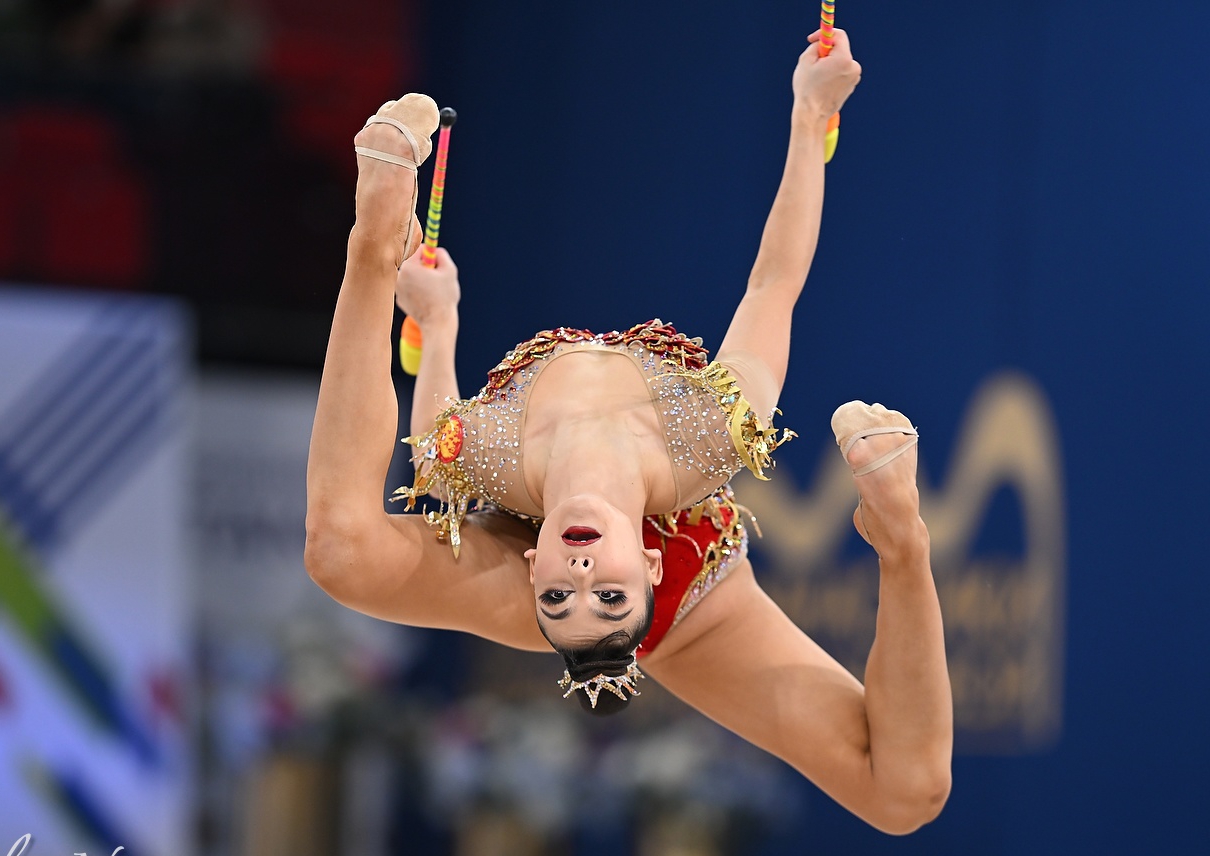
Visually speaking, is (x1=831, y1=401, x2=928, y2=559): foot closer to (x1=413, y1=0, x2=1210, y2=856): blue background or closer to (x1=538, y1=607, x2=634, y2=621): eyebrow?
(x1=538, y1=607, x2=634, y2=621): eyebrow

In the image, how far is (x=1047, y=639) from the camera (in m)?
4.23

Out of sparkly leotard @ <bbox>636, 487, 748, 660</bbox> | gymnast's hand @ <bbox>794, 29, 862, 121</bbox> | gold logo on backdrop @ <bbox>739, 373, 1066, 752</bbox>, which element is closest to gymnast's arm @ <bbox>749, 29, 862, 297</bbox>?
gymnast's hand @ <bbox>794, 29, 862, 121</bbox>

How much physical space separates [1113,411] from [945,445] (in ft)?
1.78

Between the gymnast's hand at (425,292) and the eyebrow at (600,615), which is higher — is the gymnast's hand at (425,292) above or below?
above

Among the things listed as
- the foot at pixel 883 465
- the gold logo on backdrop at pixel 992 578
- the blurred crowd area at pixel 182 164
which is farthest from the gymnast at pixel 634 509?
the blurred crowd area at pixel 182 164

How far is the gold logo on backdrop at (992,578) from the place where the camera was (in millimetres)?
4242

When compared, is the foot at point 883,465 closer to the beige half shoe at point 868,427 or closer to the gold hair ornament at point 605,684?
the beige half shoe at point 868,427

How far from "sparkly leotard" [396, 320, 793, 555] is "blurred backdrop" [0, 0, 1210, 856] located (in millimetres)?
1957

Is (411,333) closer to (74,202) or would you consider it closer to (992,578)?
(992,578)

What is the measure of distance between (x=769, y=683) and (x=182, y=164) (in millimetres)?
4142

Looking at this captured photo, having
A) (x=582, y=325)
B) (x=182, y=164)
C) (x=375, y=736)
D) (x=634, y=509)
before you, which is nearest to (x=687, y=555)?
(x=634, y=509)

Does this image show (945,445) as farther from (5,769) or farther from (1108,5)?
(5,769)

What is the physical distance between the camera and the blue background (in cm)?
401

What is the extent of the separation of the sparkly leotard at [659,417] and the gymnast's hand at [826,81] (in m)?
0.47
